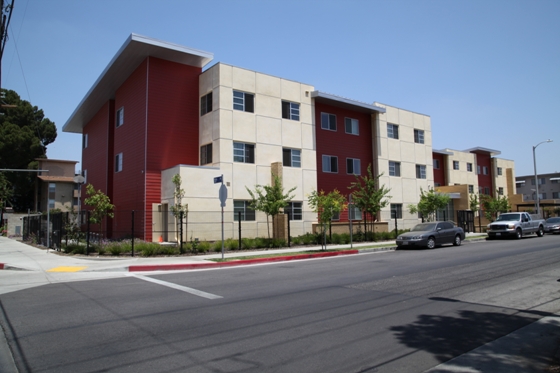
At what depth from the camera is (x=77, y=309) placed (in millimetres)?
8383

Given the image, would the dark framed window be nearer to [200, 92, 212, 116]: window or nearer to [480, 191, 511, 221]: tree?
[480, 191, 511, 221]: tree

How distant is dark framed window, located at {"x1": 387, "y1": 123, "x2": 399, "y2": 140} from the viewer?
3696cm

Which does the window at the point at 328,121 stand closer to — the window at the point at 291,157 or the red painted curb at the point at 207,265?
the window at the point at 291,157

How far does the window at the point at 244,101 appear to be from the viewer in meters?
26.7

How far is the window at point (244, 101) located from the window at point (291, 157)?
3.86 meters

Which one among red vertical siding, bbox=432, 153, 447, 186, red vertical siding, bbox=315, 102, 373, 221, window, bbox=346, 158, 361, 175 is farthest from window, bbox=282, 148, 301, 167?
red vertical siding, bbox=432, 153, 447, 186

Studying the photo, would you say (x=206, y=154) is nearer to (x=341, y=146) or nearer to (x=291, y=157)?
(x=291, y=157)

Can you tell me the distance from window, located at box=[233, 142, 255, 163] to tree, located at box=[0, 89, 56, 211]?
43171 millimetres

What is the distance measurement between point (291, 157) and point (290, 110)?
3.34 meters

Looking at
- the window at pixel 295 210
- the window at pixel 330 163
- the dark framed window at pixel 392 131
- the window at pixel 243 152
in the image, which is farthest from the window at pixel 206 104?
the dark framed window at pixel 392 131

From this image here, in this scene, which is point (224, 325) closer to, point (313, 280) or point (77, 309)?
point (77, 309)

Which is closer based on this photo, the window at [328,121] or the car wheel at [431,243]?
the car wheel at [431,243]

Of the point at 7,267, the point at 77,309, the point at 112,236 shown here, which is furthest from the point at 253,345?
the point at 112,236

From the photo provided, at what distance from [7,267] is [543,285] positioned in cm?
1820
